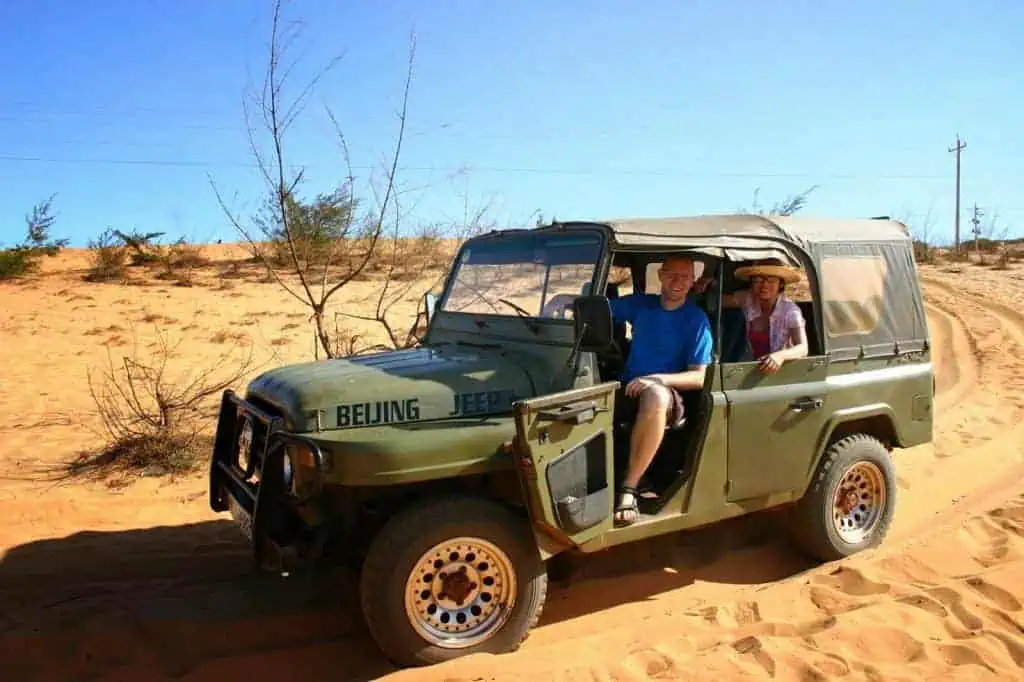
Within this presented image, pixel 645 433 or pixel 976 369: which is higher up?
pixel 645 433

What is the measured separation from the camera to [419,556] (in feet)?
11.3

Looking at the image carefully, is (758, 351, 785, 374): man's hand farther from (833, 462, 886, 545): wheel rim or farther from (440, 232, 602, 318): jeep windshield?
(440, 232, 602, 318): jeep windshield

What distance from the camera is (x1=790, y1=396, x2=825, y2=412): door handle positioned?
177 inches

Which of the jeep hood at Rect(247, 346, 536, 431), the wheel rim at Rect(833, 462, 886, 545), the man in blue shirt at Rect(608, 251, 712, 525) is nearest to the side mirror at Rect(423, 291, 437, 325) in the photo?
the jeep hood at Rect(247, 346, 536, 431)

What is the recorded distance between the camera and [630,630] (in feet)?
12.9

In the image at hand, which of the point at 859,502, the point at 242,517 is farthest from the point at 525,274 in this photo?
the point at 859,502

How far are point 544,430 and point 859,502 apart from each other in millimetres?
2629

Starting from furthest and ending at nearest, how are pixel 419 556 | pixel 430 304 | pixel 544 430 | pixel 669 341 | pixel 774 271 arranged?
pixel 430 304, pixel 774 271, pixel 669 341, pixel 544 430, pixel 419 556

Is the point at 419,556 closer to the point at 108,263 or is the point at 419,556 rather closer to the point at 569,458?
the point at 569,458

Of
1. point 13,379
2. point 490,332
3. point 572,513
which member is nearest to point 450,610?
point 572,513

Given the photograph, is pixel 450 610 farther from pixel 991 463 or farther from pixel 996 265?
pixel 996 265

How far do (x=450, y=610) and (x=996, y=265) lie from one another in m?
22.2

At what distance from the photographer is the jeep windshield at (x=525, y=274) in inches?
166

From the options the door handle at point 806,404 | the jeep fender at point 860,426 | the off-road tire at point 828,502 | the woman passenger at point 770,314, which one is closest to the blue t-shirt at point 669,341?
the woman passenger at point 770,314
